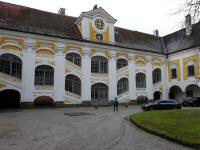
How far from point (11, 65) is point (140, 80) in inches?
777

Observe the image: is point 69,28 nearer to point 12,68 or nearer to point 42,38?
point 42,38

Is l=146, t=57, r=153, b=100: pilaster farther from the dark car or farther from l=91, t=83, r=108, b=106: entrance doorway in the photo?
the dark car

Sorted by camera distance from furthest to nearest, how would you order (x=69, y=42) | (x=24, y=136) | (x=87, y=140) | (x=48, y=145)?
(x=69, y=42) < (x=24, y=136) < (x=87, y=140) < (x=48, y=145)

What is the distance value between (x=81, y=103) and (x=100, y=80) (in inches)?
175

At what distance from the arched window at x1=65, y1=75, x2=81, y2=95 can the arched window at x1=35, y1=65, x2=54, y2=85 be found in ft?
6.85

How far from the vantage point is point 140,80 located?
117 feet

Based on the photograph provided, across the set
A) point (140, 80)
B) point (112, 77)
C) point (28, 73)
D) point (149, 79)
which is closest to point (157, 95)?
point (149, 79)

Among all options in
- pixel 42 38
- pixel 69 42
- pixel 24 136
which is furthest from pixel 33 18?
pixel 24 136

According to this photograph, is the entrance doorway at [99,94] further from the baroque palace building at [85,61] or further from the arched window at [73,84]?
the arched window at [73,84]

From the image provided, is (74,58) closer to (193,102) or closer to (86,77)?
(86,77)

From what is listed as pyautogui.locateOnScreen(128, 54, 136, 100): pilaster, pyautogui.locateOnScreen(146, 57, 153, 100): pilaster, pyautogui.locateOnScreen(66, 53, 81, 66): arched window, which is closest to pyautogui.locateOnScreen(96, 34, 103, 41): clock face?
pyautogui.locateOnScreen(66, 53, 81, 66): arched window

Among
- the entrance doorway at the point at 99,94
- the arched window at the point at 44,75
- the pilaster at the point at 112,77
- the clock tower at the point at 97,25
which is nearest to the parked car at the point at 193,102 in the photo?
the pilaster at the point at 112,77

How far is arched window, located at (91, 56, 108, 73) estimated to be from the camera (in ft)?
103

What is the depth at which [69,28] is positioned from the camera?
3164 cm
